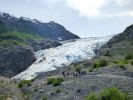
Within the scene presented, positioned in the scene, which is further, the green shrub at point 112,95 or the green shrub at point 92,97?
the green shrub at point 92,97

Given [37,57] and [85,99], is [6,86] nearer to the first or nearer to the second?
[85,99]

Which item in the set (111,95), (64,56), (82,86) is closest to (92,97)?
(111,95)

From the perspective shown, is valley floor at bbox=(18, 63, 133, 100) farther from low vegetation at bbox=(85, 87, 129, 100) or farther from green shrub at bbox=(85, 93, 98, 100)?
green shrub at bbox=(85, 93, 98, 100)

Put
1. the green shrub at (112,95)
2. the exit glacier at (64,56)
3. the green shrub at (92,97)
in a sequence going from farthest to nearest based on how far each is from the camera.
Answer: the exit glacier at (64,56) → the green shrub at (92,97) → the green shrub at (112,95)

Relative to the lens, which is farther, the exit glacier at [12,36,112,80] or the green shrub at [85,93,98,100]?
the exit glacier at [12,36,112,80]

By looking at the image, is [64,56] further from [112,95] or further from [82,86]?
[112,95]

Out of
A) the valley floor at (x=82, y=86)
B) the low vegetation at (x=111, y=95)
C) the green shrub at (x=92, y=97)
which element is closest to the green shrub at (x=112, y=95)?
the low vegetation at (x=111, y=95)

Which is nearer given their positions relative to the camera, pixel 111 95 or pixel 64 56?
pixel 111 95

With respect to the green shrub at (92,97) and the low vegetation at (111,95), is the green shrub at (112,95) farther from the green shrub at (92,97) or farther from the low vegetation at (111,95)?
the green shrub at (92,97)

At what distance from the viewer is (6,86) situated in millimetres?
36188

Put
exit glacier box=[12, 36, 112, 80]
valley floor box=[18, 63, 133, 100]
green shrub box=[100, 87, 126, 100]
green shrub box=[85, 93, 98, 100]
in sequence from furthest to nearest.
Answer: exit glacier box=[12, 36, 112, 80], valley floor box=[18, 63, 133, 100], green shrub box=[85, 93, 98, 100], green shrub box=[100, 87, 126, 100]

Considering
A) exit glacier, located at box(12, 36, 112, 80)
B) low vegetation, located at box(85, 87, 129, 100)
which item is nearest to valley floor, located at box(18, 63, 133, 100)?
low vegetation, located at box(85, 87, 129, 100)

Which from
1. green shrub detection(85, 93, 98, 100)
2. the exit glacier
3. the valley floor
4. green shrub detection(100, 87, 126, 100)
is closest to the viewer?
green shrub detection(100, 87, 126, 100)

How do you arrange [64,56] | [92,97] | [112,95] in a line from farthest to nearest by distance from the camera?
[64,56] < [92,97] < [112,95]
